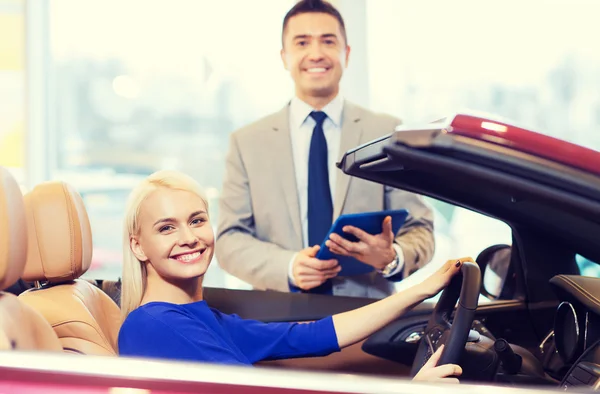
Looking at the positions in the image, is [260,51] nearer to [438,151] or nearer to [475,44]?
[475,44]

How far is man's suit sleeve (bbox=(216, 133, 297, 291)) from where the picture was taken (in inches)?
102

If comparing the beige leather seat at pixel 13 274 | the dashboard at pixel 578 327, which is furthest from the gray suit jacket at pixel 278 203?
the beige leather seat at pixel 13 274

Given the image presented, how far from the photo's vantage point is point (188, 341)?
1614 mm

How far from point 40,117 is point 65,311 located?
16.1ft

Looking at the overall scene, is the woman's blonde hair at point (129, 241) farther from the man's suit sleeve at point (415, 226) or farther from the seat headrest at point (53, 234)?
the man's suit sleeve at point (415, 226)

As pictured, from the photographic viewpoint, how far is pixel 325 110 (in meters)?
2.85

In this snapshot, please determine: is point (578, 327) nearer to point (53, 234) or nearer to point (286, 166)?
point (53, 234)

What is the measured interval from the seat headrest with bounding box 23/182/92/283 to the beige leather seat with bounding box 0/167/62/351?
307 mm

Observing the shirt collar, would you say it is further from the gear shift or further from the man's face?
the gear shift

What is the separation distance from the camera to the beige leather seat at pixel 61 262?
166 cm

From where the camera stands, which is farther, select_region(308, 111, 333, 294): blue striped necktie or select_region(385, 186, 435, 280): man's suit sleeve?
select_region(308, 111, 333, 294): blue striped necktie

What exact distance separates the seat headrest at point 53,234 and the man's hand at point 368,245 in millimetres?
787

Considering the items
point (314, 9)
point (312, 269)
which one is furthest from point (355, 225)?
point (314, 9)

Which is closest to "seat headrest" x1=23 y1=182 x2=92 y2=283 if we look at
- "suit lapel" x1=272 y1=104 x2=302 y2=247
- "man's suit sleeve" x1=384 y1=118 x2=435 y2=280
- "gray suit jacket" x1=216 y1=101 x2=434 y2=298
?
"gray suit jacket" x1=216 y1=101 x2=434 y2=298
